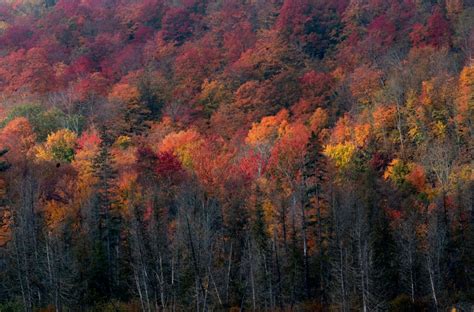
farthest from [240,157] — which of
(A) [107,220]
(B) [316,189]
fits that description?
(A) [107,220]

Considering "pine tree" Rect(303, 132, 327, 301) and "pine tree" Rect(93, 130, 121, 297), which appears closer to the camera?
"pine tree" Rect(93, 130, 121, 297)

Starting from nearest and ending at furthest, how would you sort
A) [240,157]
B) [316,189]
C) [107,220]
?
[316,189], [107,220], [240,157]

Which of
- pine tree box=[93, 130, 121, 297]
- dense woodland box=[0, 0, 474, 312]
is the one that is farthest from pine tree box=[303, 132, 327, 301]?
pine tree box=[93, 130, 121, 297]

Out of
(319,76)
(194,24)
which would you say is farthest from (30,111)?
(194,24)

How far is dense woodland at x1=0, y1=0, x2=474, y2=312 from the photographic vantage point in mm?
39844

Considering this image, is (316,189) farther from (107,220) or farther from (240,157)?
(240,157)

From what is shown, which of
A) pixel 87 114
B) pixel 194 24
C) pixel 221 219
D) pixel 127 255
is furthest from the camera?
pixel 194 24

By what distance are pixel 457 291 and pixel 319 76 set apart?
1628 inches

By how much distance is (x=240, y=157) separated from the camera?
64.6 meters

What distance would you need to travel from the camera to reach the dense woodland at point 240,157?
3984 cm

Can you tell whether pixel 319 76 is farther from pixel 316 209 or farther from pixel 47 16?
pixel 47 16

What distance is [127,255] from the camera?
4356cm

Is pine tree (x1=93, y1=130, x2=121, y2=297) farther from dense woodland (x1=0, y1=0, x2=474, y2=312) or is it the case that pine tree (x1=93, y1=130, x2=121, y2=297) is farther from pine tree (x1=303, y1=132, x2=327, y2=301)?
pine tree (x1=303, y1=132, x2=327, y2=301)

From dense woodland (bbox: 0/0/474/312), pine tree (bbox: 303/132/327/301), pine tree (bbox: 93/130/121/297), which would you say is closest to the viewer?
dense woodland (bbox: 0/0/474/312)
